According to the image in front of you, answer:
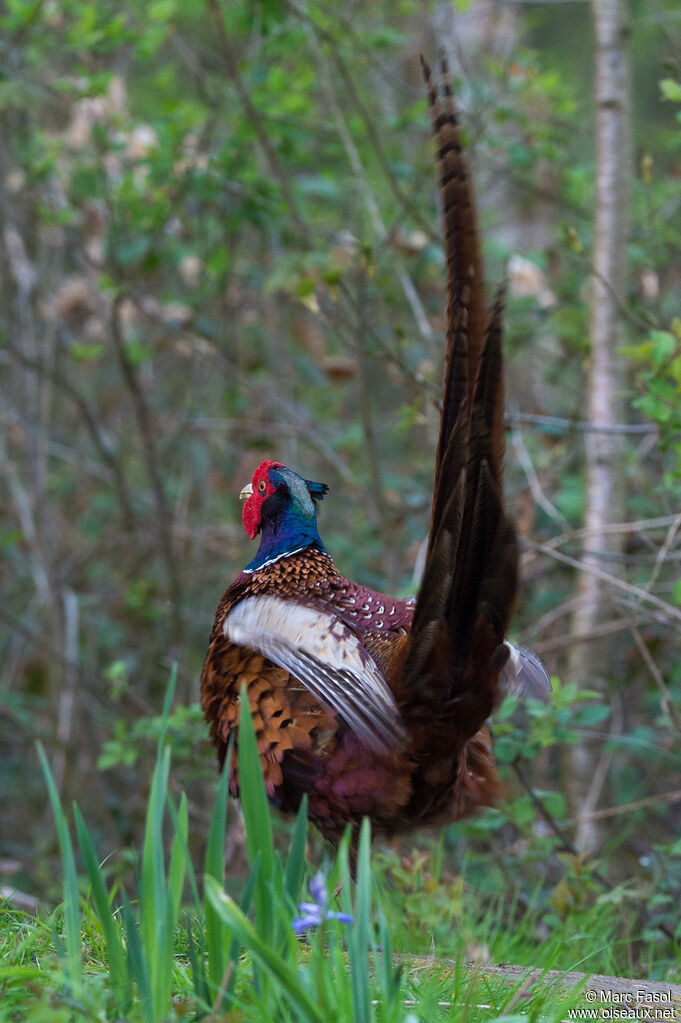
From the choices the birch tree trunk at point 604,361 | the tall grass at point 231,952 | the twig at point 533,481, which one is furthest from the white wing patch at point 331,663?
the birch tree trunk at point 604,361

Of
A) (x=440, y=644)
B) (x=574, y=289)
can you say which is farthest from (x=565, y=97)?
(x=440, y=644)

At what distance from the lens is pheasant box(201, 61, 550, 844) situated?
6.64 feet

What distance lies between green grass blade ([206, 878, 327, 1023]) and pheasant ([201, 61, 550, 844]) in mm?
909

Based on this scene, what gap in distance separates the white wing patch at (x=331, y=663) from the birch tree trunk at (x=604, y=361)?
5.39ft

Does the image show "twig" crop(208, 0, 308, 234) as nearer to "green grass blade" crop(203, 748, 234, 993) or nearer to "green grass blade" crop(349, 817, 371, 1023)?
"green grass blade" crop(203, 748, 234, 993)

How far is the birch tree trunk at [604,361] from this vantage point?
3920 millimetres

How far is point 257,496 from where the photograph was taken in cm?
300

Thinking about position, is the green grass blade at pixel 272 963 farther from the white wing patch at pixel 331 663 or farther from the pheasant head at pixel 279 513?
the pheasant head at pixel 279 513

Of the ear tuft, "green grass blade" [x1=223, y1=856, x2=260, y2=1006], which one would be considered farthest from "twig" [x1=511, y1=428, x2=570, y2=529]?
"green grass blade" [x1=223, y1=856, x2=260, y2=1006]

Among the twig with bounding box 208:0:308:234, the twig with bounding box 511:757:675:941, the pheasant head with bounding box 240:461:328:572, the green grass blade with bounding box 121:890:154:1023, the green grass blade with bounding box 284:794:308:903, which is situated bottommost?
the twig with bounding box 511:757:675:941

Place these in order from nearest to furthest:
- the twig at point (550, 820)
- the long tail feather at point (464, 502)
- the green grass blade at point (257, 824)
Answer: the green grass blade at point (257, 824) → the long tail feather at point (464, 502) → the twig at point (550, 820)

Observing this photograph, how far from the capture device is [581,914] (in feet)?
9.83

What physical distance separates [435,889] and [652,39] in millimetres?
7439

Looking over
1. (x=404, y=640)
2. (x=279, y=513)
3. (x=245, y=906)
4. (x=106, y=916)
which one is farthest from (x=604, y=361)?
(x=106, y=916)
